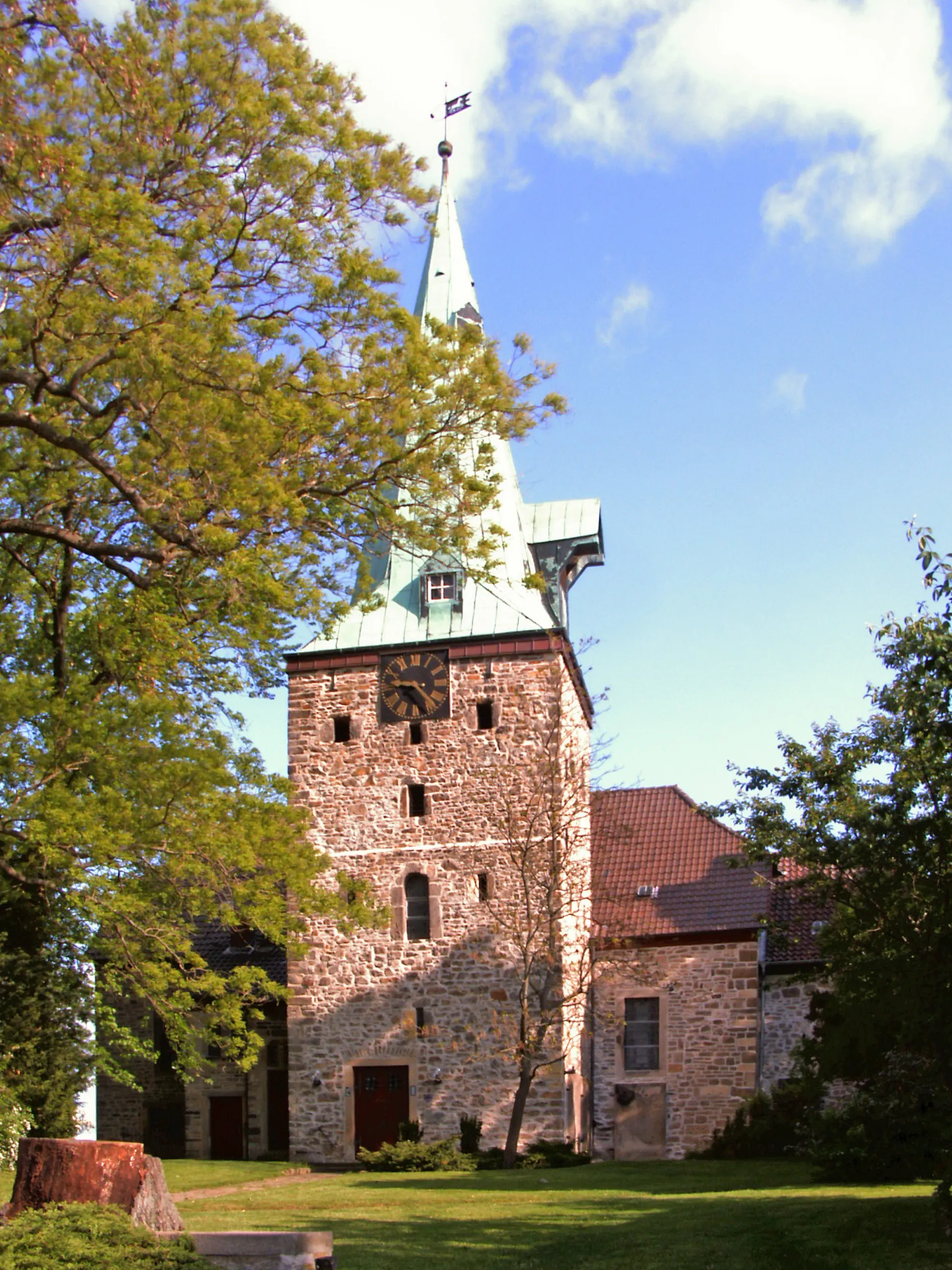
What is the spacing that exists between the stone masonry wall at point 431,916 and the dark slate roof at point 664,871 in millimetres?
2478

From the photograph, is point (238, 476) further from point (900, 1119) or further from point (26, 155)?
point (900, 1119)

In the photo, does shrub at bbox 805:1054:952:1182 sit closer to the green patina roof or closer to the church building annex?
the church building annex

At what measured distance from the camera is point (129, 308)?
11289 millimetres

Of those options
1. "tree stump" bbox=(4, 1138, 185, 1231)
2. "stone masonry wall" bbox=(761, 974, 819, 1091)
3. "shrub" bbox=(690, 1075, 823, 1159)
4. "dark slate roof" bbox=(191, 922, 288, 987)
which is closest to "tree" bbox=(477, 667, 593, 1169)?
"shrub" bbox=(690, 1075, 823, 1159)

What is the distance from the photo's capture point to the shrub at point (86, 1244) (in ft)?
26.8

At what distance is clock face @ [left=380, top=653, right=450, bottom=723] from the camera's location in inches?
1087

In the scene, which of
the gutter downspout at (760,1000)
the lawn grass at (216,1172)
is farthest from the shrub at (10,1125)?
the gutter downspout at (760,1000)

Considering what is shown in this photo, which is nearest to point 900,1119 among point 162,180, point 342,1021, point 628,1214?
point 628,1214

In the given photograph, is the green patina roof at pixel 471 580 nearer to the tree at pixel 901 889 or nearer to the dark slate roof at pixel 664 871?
the dark slate roof at pixel 664 871

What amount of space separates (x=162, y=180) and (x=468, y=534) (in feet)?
13.2

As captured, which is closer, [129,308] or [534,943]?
[129,308]

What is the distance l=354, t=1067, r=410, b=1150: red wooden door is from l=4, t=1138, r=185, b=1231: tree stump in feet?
57.1

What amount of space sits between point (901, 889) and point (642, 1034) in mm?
17507

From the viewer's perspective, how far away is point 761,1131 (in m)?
25.8
